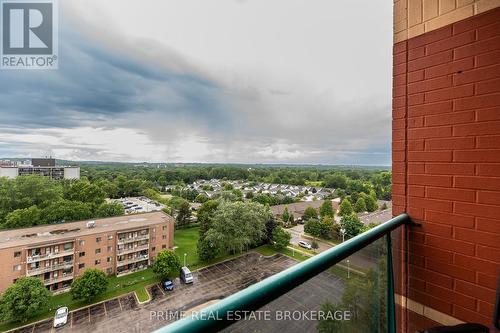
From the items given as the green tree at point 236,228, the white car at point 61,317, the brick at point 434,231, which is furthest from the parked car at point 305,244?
the brick at point 434,231

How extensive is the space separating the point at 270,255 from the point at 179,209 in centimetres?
822

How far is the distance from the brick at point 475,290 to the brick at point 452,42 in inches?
52.4

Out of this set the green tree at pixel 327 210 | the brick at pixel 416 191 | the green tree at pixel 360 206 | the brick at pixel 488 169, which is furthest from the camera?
the green tree at pixel 327 210

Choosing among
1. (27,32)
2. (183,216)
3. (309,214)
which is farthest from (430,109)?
(183,216)

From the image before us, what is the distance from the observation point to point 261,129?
2855 centimetres

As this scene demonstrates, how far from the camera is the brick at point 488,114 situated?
1109 mm

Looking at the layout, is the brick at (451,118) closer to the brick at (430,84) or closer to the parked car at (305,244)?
the brick at (430,84)

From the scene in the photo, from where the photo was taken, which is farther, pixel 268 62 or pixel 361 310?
pixel 268 62

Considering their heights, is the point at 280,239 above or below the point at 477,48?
below

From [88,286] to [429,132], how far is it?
406 inches

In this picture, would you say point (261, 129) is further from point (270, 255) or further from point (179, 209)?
point (270, 255)

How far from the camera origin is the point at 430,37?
1.36m

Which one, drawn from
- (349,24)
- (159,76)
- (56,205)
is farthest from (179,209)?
(349,24)

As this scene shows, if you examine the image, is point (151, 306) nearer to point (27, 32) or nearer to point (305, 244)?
point (305, 244)
